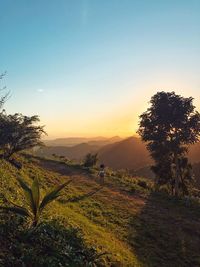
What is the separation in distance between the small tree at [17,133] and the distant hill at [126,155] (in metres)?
114

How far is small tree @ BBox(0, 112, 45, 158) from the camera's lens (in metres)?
28.7

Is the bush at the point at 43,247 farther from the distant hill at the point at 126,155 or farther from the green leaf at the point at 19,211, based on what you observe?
the distant hill at the point at 126,155

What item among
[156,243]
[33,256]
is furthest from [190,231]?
[33,256]

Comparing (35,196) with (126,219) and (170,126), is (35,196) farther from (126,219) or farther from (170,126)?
(170,126)

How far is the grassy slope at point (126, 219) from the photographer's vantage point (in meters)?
13.6

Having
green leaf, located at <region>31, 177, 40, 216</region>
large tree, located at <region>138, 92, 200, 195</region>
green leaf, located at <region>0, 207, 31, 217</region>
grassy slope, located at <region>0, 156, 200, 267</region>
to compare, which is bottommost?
grassy slope, located at <region>0, 156, 200, 267</region>

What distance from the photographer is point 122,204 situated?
22750 mm

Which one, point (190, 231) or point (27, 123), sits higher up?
point (27, 123)

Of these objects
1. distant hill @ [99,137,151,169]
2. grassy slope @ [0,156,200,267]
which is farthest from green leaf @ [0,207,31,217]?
distant hill @ [99,137,151,169]

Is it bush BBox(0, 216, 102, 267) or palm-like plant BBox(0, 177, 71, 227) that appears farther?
palm-like plant BBox(0, 177, 71, 227)

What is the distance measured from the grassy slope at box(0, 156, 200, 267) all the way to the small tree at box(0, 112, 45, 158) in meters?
4.36

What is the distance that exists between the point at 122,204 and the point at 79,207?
13.8 ft

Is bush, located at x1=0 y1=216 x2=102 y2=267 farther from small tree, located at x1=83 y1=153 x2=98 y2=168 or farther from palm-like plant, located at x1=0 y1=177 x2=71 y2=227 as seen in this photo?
small tree, located at x1=83 y1=153 x2=98 y2=168

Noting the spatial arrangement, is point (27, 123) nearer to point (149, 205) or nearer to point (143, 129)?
point (143, 129)
